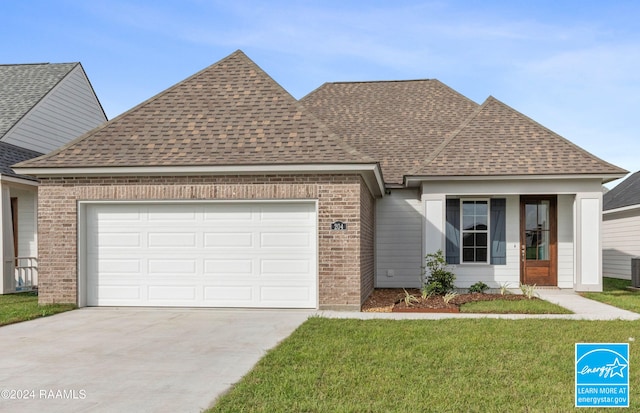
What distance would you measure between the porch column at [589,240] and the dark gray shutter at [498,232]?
1.85 m

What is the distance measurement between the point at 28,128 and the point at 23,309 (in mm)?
8929

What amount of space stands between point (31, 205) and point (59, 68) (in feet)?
23.1

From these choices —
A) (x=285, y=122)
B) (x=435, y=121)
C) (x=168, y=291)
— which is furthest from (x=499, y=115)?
(x=168, y=291)

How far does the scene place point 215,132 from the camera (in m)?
11.0

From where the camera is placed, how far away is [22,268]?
1480 cm

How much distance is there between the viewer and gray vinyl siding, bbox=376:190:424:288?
1506cm

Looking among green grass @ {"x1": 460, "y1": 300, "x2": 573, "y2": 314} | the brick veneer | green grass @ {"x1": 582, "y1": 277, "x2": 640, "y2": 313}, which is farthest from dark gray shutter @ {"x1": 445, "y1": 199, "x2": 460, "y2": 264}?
the brick veneer

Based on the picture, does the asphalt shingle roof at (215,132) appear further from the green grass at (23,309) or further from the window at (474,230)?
the window at (474,230)

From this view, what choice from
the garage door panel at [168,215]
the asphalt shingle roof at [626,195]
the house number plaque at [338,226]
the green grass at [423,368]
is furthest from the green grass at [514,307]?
the asphalt shingle roof at [626,195]

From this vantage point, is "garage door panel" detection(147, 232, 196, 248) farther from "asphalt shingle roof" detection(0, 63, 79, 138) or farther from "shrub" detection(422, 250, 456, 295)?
"asphalt shingle roof" detection(0, 63, 79, 138)

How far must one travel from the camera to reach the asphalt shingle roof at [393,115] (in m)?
16.2

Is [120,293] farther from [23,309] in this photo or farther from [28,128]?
[28,128]

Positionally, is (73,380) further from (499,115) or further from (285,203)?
(499,115)

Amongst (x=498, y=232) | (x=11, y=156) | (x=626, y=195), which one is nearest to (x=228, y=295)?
(x=498, y=232)
